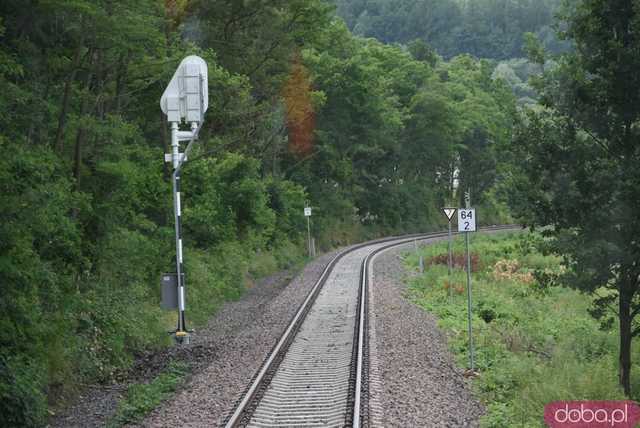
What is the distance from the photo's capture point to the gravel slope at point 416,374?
10.7 m

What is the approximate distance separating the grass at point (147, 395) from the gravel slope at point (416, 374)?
342 centimetres

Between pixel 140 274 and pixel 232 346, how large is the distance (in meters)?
3.88

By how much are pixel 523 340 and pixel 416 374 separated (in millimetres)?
5203

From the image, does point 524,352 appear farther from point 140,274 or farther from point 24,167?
point 24,167

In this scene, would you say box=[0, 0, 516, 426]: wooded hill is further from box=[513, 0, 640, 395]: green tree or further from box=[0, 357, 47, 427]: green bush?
box=[513, 0, 640, 395]: green tree

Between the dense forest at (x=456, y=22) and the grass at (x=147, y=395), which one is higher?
the dense forest at (x=456, y=22)

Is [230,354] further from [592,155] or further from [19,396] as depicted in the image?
[592,155]

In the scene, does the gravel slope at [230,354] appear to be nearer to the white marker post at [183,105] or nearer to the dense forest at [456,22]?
the white marker post at [183,105]

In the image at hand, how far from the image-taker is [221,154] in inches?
1256

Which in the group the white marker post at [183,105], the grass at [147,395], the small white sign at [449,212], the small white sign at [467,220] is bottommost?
the grass at [147,395]

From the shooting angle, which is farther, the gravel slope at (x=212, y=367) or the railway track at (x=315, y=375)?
the gravel slope at (x=212, y=367)

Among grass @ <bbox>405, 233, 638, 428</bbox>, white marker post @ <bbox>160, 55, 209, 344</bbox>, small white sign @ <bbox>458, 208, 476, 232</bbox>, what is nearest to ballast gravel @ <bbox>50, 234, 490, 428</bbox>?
grass @ <bbox>405, 233, 638, 428</bbox>

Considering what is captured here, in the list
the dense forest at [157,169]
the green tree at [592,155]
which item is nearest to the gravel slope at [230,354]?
the dense forest at [157,169]

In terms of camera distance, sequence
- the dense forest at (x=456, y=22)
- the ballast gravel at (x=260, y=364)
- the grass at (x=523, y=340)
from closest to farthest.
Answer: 1. the ballast gravel at (x=260, y=364)
2. the grass at (x=523, y=340)
3. the dense forest at (x=456, y=22)
